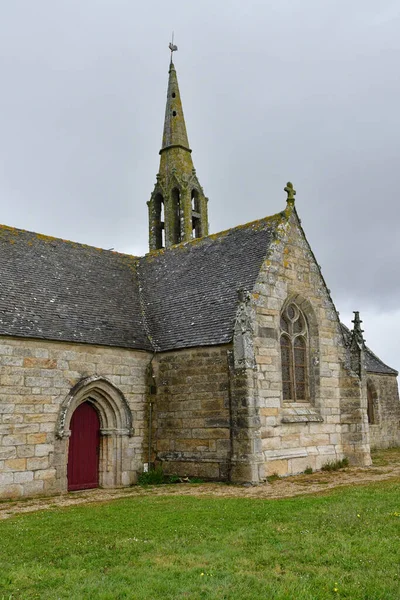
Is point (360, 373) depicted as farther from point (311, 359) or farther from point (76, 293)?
point (76, 293)

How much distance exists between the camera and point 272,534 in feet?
27.5

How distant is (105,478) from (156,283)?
6967mm

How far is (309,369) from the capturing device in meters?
17.7

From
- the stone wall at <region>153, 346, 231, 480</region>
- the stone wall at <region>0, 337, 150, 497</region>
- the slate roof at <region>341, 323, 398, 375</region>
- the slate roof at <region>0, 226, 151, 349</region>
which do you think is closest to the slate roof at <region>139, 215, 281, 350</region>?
the stone wall at <region>153, 346, 231, 480</region>

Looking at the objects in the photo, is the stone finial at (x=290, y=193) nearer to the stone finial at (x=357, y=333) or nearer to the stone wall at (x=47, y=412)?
the stone finial at (x=357, y=333)

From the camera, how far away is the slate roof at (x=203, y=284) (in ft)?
53.6

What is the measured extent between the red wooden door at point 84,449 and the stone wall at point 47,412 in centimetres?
24

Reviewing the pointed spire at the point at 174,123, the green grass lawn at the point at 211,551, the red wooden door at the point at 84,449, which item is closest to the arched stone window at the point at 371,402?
the pointed spire at the point at 174,123

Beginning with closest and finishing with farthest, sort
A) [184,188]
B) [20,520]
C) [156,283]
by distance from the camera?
1. [20,520]
2. [156,283]
3. [184,188]

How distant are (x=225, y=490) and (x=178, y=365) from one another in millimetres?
4401

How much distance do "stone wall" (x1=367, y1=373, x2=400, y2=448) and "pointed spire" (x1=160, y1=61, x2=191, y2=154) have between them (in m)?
16.2

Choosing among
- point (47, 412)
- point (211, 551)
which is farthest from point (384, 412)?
point (211, 551)

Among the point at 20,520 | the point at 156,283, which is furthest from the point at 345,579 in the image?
the point at 156,283

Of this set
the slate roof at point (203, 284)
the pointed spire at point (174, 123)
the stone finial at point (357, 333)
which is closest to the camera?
the slate roof at point (203, 284)
